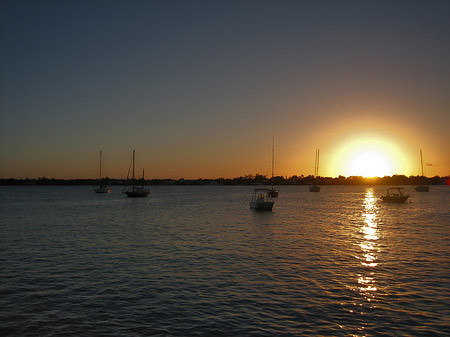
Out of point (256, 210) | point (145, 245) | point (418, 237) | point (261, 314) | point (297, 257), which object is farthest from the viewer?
point (256, 210)

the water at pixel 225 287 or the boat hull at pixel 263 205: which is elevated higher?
the boat hull at pixel 263 205

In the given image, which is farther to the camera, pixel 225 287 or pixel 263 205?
pixel 263 205

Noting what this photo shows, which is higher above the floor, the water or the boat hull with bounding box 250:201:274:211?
the boat hull with bounding box 250:201:274:211

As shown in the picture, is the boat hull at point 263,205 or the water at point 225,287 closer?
the water at point 225,287

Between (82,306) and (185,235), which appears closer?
(82,306)

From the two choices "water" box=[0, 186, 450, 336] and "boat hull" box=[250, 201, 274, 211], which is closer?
"water" box=[0, 186, 450, 336]

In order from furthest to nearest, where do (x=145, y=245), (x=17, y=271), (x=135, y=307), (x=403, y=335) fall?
1. (x=145, y=245)
2. (x=17, y=271)
3. (x=135, y=307)
4. (x=403, y=335)

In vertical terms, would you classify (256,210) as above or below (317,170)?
below

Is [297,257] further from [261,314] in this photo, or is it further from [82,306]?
[82,306]

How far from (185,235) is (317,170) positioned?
15059 cm

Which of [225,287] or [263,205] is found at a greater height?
[263,205]

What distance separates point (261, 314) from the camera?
51.0 ft

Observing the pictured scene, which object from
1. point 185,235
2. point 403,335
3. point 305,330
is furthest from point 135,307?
point 185,235

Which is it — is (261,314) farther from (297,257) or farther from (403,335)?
(297,257)
